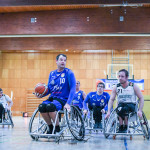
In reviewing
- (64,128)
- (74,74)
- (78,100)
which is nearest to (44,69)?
(74,74)

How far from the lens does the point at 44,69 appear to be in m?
17.0

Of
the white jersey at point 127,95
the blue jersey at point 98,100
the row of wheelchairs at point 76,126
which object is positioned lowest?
the row of wheelchairs at point 76,126

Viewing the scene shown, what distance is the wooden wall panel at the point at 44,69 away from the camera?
16406 mm

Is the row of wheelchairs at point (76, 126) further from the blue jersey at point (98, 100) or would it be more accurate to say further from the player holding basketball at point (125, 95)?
the blue jersey at point (98, 100)

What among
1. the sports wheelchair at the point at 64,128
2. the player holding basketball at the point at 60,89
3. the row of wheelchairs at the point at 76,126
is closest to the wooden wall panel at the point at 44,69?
the row of wheelchairs at the point at 76,126

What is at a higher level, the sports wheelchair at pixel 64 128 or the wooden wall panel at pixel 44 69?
the wooden wall panel at pixel 44 69

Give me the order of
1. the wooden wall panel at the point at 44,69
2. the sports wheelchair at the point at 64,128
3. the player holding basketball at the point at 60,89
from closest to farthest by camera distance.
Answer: the sports wheelchair at the point at 64,128 → the player holding basketball at the point at 60,89 → the wooden wall panel at the point at 44,69

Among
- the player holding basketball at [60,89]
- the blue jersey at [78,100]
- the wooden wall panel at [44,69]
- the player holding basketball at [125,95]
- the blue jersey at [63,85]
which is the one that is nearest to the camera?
the player holding basketball at [60,89]

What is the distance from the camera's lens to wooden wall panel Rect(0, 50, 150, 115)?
16.4 metres

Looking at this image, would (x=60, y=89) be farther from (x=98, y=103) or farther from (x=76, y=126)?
(x=98, y=103)

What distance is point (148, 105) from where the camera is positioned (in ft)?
46.4

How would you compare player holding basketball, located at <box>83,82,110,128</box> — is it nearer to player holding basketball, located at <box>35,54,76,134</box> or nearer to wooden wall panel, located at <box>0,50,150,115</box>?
player holding basketball, located at <box>35,54,76,134</box>

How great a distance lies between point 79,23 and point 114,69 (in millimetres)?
6472

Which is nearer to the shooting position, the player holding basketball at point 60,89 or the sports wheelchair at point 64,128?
the sports wheelchair at point 64,128
